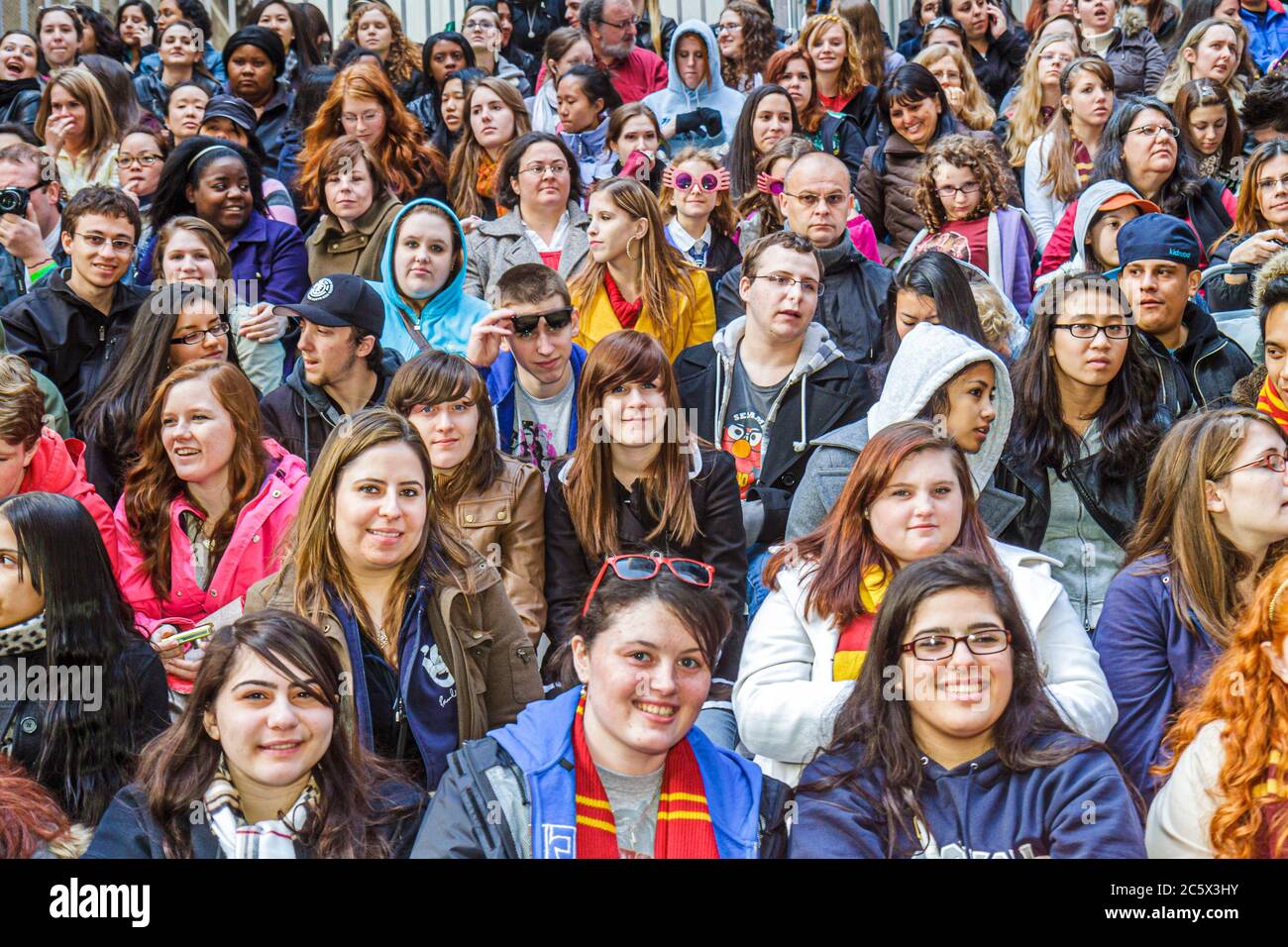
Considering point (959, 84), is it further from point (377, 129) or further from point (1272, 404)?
point (1272, 404)

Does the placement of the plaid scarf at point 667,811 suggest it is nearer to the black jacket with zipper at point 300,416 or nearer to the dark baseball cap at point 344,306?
the black jacket with zipper at point 300,416

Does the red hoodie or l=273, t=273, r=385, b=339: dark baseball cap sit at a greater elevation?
l=273, t=273, r=385, b=339: dark baseball cap

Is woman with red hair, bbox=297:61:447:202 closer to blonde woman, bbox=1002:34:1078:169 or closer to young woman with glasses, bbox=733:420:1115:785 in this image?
blonde woman, bbox=1002:34:1078:169

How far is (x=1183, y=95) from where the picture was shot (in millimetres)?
7613

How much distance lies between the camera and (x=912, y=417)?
487cm

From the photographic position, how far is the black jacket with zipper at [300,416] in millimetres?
5391

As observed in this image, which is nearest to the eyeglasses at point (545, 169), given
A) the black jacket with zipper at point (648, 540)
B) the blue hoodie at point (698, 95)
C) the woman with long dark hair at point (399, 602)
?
the blue hoodie at point (698, 95)

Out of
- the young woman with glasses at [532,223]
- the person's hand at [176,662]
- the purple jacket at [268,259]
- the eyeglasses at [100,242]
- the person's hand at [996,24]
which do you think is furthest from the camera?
the person's hand at [996,24]

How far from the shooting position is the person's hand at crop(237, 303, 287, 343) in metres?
5.81

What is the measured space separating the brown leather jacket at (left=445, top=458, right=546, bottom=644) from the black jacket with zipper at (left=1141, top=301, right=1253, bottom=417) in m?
2.20

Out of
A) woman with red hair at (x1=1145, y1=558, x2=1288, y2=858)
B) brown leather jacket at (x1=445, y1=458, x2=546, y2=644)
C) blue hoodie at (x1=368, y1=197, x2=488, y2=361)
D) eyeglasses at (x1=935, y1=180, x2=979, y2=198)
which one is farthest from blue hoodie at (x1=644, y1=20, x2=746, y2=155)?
woman with red hair at (x1=1145, y1=558, x2=1288, y2=858)

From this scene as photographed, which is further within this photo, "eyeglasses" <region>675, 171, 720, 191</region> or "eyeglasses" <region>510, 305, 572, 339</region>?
"eyeglasses" <region>675, 171, 720, 191</region>

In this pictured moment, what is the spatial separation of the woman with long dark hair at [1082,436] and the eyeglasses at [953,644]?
4.37 feet
